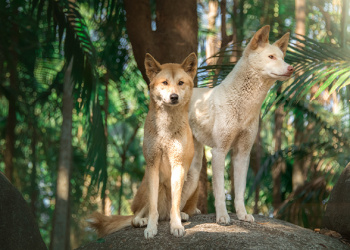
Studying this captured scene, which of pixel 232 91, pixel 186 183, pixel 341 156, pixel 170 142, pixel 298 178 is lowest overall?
pixel 298 178

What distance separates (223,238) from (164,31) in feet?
12.3

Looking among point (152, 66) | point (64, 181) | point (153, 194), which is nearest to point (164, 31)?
point (152, 66)

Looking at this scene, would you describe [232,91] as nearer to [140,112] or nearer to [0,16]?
[0,16]

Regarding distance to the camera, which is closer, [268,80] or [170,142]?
[170,142]

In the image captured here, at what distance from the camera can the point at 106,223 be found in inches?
194

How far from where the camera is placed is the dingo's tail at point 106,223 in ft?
15.9

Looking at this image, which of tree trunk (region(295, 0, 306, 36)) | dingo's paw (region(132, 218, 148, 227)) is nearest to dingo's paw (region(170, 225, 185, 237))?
dingo's paw (region(132, 218, 148, 227))

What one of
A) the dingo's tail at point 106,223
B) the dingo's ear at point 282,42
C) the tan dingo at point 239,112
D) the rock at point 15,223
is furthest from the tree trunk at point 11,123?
the dingo's ear at point 282,42

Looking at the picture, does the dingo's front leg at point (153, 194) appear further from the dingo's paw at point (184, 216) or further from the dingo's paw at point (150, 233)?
the dingo's paw at point (184, 216)

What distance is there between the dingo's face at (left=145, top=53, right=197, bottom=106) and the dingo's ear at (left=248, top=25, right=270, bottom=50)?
30.6 inches

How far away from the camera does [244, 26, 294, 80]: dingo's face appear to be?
4535 mm

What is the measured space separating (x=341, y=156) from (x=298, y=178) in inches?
93.4

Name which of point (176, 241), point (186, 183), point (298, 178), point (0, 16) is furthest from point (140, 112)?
point (176, 241)

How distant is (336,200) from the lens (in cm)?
495
